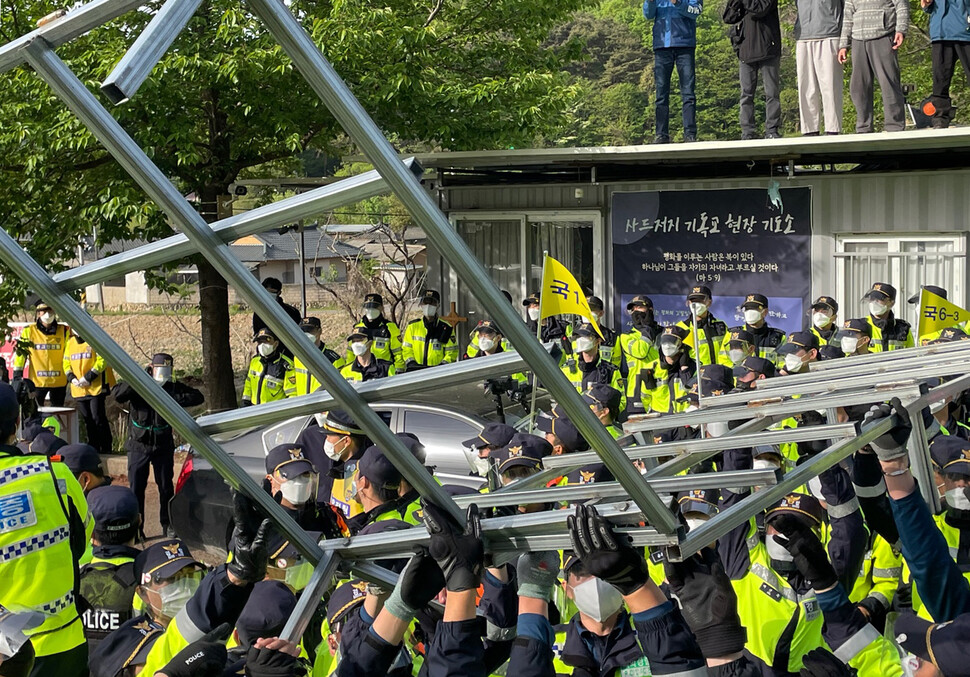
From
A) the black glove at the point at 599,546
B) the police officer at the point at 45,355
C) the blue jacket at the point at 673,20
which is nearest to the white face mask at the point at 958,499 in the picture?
the black glove at the point at 599,546

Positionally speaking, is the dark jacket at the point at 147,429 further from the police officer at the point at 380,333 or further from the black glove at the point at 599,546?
the black glove at the point at 599,546

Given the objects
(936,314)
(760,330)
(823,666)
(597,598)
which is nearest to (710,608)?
(597,598)

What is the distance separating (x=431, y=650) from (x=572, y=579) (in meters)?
0.83

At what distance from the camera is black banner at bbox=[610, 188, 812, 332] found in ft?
41.1

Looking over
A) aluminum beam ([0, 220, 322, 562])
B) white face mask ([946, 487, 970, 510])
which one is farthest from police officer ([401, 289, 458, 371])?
aluminum beam ([0, 220, 322, 562])

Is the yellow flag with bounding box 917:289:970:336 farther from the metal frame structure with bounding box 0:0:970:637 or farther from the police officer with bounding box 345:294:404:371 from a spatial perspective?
the police officer with bounding box 345:294:404:371

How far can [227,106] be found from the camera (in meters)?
12.1

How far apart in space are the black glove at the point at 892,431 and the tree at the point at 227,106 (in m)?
8.47

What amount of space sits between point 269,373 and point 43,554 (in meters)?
6.61

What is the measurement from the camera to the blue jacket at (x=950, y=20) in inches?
436

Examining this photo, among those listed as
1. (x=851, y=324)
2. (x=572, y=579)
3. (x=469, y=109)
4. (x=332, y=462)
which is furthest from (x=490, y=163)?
(x=572, y=579)

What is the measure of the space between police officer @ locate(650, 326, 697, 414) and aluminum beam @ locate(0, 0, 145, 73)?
8.66 meters

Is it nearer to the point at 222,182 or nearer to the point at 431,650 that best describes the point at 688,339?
the point at 222,182

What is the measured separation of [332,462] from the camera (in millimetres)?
7949
